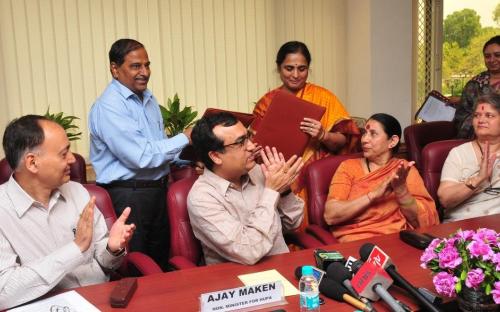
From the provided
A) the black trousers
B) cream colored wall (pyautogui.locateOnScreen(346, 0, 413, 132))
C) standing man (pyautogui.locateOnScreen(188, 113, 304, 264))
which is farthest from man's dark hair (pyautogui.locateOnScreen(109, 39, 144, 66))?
cream colored wall (pyautogui.locateOnScreen(346, 0, 413, 132))

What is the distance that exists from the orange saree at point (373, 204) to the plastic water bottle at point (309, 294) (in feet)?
3.19

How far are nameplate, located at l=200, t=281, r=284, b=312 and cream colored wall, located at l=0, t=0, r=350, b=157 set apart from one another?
294 centimetres

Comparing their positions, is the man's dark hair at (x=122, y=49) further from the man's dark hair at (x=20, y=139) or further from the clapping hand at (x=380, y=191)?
the clapping hand at (x=380, y=191)

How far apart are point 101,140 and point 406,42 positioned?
120 inches

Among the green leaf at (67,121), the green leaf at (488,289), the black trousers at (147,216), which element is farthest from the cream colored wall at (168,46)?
the green leaf at (488,289)

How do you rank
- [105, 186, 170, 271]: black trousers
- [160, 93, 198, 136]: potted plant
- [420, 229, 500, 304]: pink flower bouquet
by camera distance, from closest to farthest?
[420, 229, 500, 304]: pink flower bouquet
[105, 186, 170, 271]: black trousers
[160, 93, 198, 136]: potted plant

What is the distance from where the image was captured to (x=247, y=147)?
81.0 inches

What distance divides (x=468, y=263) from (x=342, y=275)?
1.19ft

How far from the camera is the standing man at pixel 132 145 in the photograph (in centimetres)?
251

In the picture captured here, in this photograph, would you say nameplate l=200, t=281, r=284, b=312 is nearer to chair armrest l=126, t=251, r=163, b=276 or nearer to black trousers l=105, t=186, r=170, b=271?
chair armrest l=126, t=251, r=163, b=276

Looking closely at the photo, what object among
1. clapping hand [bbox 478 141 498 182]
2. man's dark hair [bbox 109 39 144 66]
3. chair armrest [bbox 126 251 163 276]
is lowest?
chair armrest [bbox 126 251 163 276]

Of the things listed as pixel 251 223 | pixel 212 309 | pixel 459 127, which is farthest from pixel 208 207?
pixel 459 127

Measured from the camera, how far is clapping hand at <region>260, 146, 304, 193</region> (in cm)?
200

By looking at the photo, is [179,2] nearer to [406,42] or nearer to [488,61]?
[406,42]
